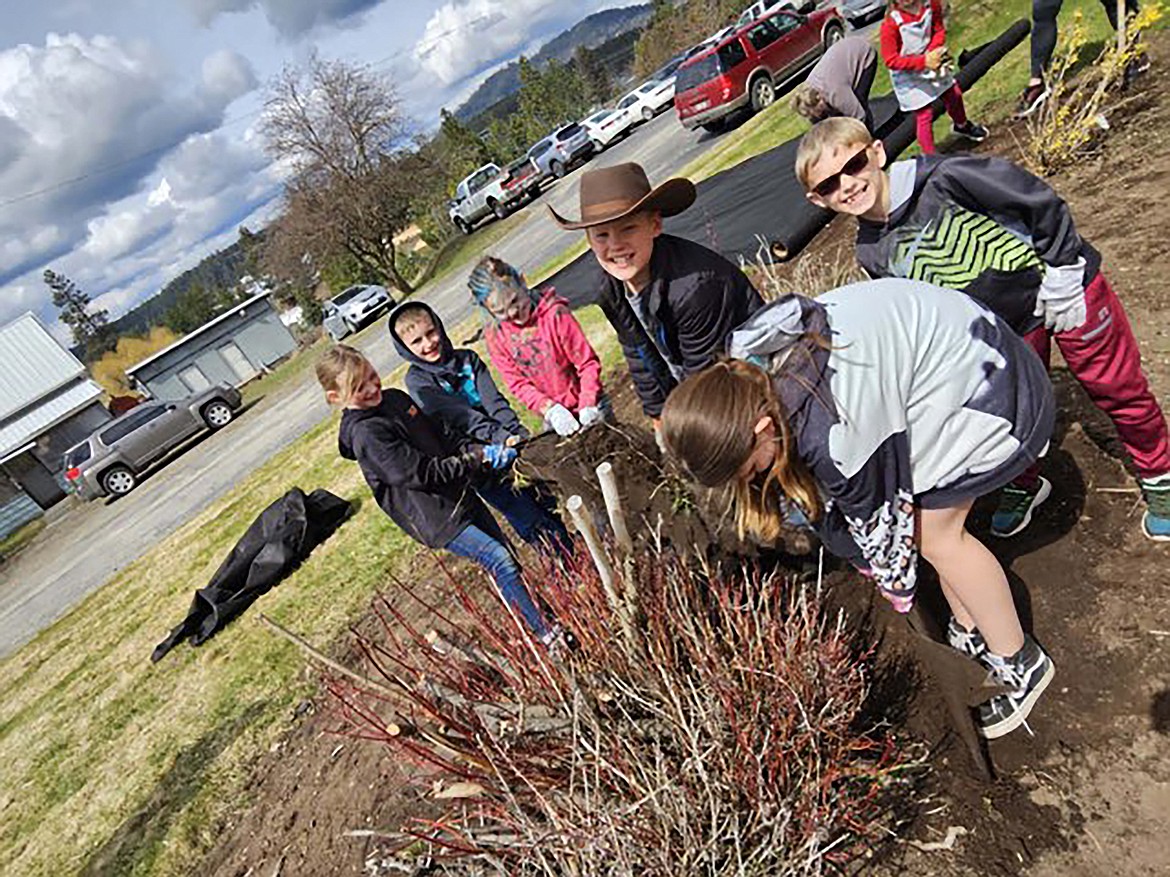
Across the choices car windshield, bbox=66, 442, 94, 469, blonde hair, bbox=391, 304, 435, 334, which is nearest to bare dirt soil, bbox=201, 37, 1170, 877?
blonde hair, bbox=391, 304, 435, 334

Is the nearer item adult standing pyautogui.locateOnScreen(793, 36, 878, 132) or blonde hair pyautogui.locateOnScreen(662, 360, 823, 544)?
blonde hair pyautogui.locateOnScreen(662, 360, 823, 544)

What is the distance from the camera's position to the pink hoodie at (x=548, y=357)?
2766 mm

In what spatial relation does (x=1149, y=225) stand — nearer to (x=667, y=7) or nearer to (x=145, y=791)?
(x=145, y=791)

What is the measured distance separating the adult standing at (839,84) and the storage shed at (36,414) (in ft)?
90.2

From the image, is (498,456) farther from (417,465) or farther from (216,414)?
(216,414)

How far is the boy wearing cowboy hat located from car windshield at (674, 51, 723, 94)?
1380 cm

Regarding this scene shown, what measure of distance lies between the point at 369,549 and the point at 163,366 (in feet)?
88.2

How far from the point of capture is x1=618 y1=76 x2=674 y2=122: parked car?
70.3 feet

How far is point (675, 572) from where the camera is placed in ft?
6.07

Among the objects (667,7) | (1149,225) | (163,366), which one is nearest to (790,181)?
(1149,225)

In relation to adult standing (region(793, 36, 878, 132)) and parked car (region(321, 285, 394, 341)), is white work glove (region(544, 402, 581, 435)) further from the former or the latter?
parked car (region(321, 285, 394, 341))

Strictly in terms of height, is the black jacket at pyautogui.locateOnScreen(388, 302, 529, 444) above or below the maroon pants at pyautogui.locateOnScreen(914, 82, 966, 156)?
above

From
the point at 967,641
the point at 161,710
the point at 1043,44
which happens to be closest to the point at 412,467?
the point at 967,641

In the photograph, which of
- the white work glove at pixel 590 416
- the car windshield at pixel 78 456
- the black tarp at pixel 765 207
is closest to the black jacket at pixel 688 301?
the white work glove at pixel 590 416
